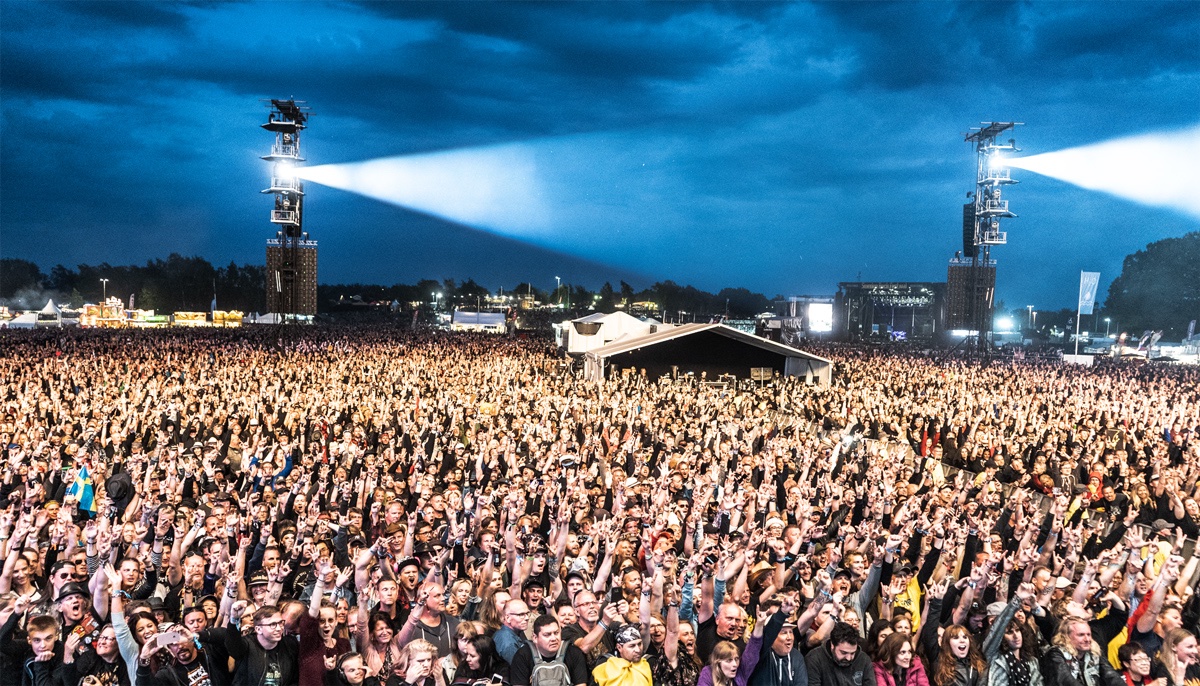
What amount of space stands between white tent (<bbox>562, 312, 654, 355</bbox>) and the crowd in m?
18.5

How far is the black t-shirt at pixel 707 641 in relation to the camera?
5133 millimetres

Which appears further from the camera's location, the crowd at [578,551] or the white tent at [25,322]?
the white tent at [25,322]

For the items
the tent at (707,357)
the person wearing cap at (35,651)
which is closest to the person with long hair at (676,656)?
the person wearing cap at (35,651)

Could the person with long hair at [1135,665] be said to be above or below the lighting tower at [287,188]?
below

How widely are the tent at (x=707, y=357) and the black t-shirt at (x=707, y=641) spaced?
774 inches

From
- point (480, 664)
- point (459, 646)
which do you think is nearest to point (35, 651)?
point (459, 646)

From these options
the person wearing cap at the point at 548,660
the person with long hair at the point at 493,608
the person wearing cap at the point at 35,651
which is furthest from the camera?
the person with long hair at the point at 493,608

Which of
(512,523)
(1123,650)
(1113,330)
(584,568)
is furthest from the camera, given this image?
(1113,330)

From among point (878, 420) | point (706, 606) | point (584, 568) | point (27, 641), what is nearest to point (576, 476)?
point (584, 568)

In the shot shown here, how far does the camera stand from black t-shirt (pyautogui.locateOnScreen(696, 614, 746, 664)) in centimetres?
513

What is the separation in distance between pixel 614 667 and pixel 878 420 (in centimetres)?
1294

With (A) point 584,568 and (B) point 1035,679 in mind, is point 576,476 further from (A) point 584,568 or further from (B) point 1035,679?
(B) point 1035,679

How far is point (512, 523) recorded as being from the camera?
7234 mm

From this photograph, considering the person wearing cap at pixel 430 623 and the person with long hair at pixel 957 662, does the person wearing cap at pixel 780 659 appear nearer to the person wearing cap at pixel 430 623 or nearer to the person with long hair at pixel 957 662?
the person with long hair at pixel 957 662
